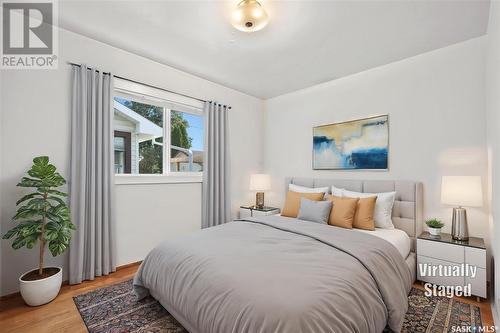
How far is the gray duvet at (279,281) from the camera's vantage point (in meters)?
1.23

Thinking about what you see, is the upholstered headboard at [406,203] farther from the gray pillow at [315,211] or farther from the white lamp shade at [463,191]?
the gray pillow at [315,211]

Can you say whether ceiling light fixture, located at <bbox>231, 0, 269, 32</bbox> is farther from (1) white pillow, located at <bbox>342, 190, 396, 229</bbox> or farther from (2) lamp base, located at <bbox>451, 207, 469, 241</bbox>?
(2) lamp base, located at <bbox>451, 207, 469, 241</bbox>

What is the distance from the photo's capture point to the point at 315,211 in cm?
285

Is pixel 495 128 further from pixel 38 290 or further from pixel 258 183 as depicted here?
pixel 38 290

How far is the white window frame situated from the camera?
117 inches

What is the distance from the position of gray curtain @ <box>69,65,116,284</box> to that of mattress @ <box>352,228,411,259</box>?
2928mm

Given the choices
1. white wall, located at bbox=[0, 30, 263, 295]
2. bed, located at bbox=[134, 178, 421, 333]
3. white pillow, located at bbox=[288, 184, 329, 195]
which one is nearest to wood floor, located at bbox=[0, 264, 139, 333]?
white wall, located at bbox=[0, 30, 263, 295]

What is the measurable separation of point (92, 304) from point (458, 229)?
3.53 metres

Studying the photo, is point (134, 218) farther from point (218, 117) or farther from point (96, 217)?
point (218, 117)

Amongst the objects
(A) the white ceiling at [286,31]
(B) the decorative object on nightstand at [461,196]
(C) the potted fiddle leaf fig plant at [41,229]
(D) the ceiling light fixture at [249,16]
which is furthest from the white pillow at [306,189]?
(C) the potted fiddle leaf fig plant at [41,229]

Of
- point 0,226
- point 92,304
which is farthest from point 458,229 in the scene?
point 0,226

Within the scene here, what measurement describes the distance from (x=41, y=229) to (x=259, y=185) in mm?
2808

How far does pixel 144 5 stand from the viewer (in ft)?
6.86

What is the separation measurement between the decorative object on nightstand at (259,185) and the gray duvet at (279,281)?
1.75 meters
